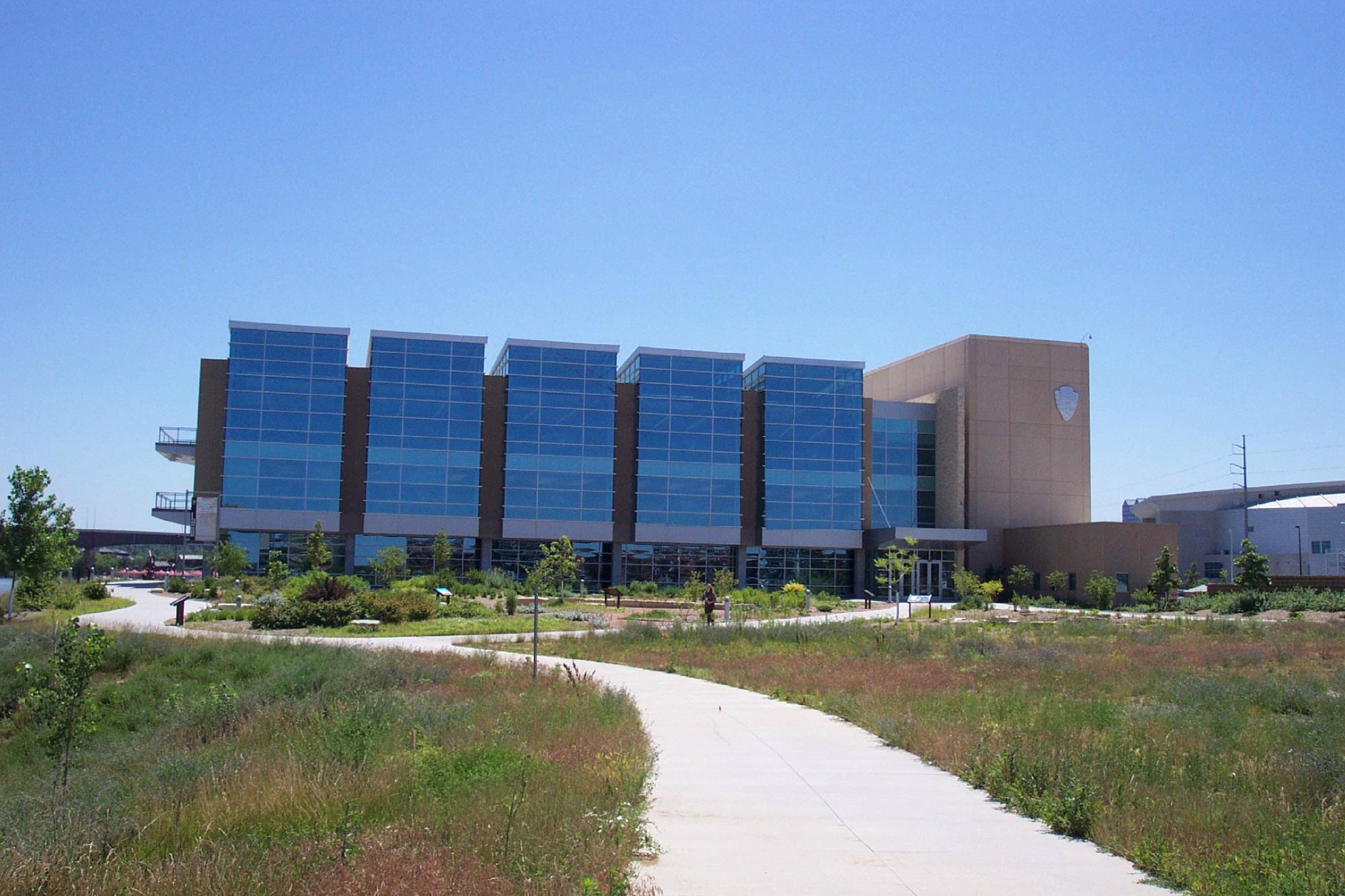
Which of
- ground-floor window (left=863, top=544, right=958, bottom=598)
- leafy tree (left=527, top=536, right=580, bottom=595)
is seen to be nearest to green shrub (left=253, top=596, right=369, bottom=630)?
leafy tree (left=527, top=536, right=580, bottom=595)

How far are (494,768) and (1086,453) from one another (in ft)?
226

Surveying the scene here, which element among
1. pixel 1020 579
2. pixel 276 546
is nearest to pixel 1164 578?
pixel 1020 579

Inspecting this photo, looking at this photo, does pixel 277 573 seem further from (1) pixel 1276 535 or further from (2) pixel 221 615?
(1) pixel 1276 535

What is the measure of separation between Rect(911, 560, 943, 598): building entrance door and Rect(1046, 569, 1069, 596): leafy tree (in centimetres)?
682

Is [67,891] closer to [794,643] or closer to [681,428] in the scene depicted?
[794,643]

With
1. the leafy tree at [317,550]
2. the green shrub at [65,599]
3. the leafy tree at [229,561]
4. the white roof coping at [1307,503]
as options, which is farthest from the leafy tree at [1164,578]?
the green shrub at [65,599]

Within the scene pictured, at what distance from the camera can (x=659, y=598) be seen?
57062 mm

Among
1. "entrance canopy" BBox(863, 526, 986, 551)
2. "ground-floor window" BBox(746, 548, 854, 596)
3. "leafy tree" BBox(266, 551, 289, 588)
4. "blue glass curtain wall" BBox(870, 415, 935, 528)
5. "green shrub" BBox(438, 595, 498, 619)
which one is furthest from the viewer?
"blue glass curtain wall" BBox(870, 415, 935, 528)

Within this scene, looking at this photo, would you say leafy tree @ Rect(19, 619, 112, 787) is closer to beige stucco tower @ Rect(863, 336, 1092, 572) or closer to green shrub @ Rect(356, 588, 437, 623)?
green shrub @ Rect(356, 588, 437, 623)

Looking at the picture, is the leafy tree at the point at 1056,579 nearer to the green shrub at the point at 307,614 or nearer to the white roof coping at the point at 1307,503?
the white roof coping at the point at 1307,503

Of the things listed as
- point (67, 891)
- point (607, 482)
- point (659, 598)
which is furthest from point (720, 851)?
point (607, 482)

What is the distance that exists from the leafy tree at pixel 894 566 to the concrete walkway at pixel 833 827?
2954 centimetres

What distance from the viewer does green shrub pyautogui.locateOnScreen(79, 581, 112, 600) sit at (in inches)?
1797

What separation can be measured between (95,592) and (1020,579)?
50063 millimetres
